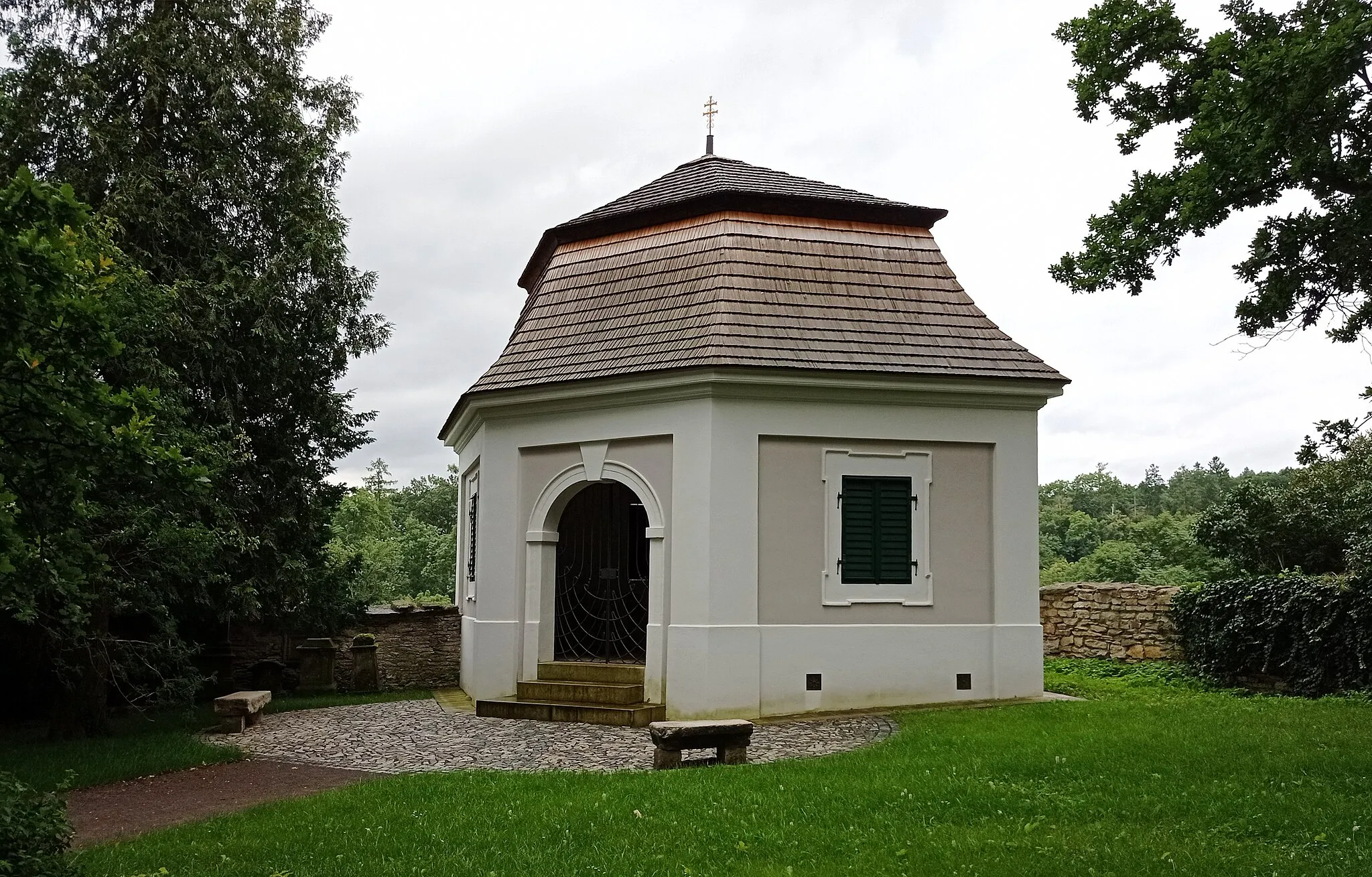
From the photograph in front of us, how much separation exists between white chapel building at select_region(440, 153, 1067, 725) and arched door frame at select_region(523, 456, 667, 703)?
3cm

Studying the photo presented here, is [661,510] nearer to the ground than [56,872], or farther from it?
farther from it

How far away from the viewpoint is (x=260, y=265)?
47.3ft

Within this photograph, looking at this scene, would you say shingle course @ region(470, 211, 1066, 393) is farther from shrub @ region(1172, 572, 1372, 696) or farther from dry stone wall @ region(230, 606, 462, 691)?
dry stone wall @ region(230, 606, 462, 691)

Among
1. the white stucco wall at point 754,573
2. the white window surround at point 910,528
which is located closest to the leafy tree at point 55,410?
the white stucco wall at point 754,573

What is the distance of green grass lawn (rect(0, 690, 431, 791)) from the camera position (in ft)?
32.1

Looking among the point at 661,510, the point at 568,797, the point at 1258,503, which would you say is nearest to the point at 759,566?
the point at 661,510

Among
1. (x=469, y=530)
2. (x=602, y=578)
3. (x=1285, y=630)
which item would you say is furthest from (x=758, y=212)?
(x=1285, y=630)

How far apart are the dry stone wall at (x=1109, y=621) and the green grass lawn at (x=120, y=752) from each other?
12194mm

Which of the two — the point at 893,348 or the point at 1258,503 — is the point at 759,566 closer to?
the point at 893,348

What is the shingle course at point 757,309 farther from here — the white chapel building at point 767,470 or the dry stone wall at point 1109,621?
the dry stone wall at point 1109,621

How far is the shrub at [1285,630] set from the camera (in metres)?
13.5

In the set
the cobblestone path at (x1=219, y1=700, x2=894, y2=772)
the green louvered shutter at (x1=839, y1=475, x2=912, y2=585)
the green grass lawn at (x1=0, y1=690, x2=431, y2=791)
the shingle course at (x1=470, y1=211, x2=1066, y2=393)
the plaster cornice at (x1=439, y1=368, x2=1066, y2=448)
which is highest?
the shingle course at (x1=470, y1=211, x2=1066, y2=393)

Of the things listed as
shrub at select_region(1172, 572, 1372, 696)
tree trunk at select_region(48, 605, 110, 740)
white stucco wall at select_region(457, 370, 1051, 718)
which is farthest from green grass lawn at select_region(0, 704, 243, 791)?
shrub at select_region(1172, 572, 1372, 696)

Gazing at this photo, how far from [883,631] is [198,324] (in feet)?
29.3
